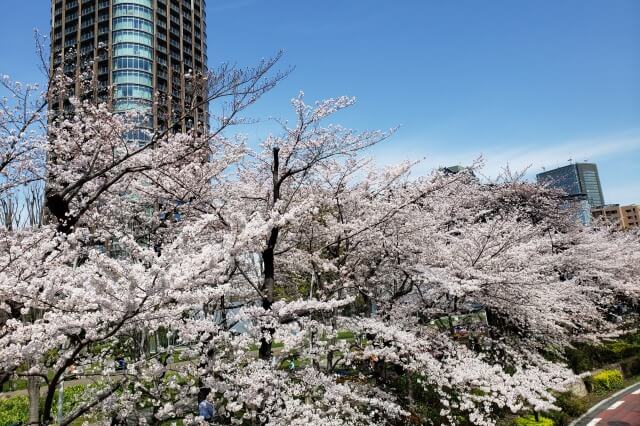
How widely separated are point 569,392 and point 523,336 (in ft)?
10.0

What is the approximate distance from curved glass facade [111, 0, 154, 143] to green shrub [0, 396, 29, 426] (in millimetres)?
47074

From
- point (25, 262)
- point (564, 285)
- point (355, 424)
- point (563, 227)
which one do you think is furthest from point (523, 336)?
point (563, 227)

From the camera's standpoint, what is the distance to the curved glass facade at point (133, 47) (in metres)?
55.0

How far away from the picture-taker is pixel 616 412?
1545cm

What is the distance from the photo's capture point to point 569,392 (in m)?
16.1

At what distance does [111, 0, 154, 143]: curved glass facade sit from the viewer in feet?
180

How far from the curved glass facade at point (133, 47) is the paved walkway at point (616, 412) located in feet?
182

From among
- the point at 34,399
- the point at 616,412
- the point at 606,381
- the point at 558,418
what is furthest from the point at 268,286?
the point at 606,381

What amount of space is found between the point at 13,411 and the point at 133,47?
53.6 metres

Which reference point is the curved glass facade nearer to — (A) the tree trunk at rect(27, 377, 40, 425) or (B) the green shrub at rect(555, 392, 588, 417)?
(A) the tree trunk at rect(27, 377, 40, 425)

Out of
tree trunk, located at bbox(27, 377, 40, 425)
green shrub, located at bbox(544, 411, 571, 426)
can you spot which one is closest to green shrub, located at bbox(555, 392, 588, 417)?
green shrub, located at bbox(544, 411, 571, 426)

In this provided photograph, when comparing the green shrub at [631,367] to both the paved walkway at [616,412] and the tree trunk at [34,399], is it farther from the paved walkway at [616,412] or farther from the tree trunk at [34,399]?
the tree trunk at [34,399]

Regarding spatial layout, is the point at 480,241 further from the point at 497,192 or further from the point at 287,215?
the point at 497,192

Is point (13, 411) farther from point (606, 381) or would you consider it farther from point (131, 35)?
point (131, 35)
